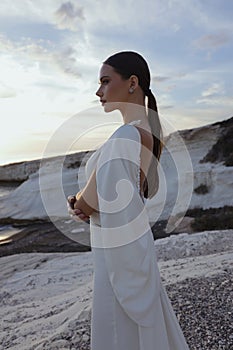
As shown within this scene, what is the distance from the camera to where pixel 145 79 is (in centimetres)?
204

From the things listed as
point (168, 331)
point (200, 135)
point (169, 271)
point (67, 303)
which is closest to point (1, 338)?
point (67, 303)

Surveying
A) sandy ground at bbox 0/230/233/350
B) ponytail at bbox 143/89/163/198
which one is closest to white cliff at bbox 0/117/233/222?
sandy ground at bbox 0/230/233/350

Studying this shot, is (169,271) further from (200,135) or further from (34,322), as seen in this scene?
(200,135)

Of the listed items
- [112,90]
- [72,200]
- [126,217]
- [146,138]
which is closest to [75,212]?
[72,200]

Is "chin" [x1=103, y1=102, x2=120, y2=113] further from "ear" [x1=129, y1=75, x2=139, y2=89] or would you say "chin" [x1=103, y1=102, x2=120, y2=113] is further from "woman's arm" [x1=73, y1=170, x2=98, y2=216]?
"woman's arm" [x1=73, y1=170, x2=98, y2=216]

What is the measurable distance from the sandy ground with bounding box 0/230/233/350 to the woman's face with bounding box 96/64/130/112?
6.64 feet

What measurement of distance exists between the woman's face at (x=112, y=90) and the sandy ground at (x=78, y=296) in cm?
202

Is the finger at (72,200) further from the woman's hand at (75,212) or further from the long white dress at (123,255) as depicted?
the long white dress at (123,255)

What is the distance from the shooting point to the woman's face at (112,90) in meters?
1.99

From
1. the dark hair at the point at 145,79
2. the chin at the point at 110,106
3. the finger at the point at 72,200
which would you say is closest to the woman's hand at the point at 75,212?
the finger at the point at 72,200

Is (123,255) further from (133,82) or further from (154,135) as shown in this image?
(133,82)

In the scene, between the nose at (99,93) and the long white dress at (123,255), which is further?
the nose at (99,93)

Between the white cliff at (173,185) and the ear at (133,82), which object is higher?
the white cliff at (173,185)

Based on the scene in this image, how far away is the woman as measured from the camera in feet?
6.02
